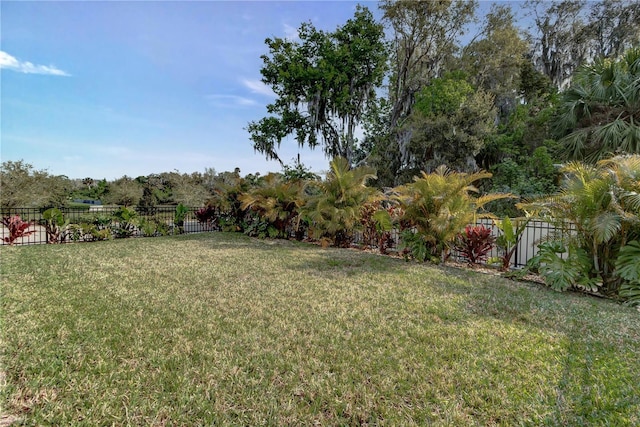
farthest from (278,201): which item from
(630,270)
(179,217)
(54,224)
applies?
(630,270)

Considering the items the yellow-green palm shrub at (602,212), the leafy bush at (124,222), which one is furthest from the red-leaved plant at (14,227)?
the yellow-green palm shrub at (602,212)

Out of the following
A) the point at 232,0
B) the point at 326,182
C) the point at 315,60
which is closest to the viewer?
the point at 232,0

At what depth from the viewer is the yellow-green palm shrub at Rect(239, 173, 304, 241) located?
978cm

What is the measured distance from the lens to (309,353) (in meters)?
2.55

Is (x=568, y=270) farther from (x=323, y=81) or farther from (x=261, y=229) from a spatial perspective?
(x=323, y=81)

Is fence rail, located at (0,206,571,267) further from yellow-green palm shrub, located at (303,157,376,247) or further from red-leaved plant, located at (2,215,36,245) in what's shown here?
yellow-green palm shrub, located at (303,157,376,247)

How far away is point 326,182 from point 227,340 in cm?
615

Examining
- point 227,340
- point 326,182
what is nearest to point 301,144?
point 326,182

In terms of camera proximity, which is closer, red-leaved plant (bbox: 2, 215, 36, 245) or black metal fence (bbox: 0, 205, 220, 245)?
red-leaved plant (bbox: 2, 215, 36, 245)

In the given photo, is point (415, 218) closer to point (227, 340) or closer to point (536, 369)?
point (536, 369)

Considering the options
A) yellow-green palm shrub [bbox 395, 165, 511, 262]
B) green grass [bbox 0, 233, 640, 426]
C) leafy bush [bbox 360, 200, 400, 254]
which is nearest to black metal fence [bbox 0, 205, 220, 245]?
green grass [bbox 0, 233, 640, 426]

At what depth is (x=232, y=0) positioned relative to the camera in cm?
635

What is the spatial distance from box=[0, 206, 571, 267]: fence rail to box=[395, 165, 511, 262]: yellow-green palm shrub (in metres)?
0.83

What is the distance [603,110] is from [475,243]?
805 cm
